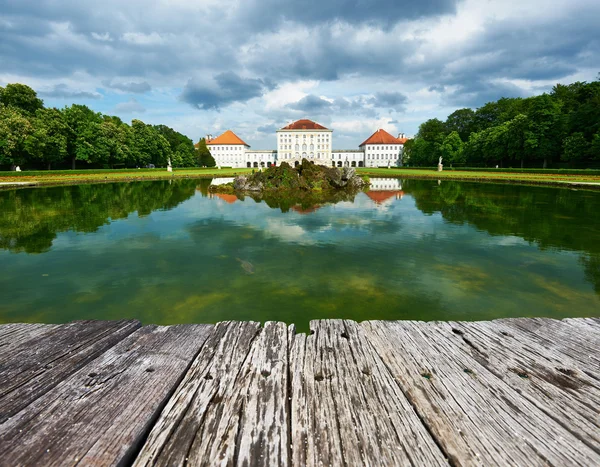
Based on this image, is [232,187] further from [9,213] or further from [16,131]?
[16,131]

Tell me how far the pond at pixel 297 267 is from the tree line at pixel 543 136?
95.7ft

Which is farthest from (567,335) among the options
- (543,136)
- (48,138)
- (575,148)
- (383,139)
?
(383,139)

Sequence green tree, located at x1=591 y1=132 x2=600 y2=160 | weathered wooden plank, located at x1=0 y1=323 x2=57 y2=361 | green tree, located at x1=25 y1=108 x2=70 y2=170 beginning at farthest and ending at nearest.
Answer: green tree, located at x1=25 y1=108 x2=70 y2=170 < green tree, located at x1=591 y1=132 x2=600 y2=160 < weathered wooden plank, located at x1=0 y1=323 x2=57 y2=361

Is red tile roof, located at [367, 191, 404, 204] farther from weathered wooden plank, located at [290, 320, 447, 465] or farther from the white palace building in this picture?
the white palace building

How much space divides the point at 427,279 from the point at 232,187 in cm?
1744

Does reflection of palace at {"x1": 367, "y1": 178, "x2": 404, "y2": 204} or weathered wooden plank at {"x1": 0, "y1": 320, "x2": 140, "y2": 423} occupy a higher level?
weathered wooden plank at {"x1": 0, "y1": 320, "x2": 140, "y2": 423}

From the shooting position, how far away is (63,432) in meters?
1.12

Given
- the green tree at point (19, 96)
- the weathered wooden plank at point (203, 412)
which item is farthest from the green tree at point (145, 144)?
the weathered wooden plank at point (203, 412)

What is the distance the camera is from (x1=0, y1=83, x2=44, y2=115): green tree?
37.8m

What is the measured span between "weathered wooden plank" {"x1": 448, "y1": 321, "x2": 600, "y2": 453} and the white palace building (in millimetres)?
77972

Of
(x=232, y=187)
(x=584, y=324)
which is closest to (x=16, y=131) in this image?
(x=232, y=187)

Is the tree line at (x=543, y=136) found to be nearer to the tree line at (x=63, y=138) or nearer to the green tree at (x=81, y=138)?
the tree line at (x=63, y=138)

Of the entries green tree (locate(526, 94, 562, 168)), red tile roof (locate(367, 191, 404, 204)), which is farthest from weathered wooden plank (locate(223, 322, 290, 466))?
green tree (locate(526, 94, 562, 168))

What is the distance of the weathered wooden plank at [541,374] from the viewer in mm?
1238
